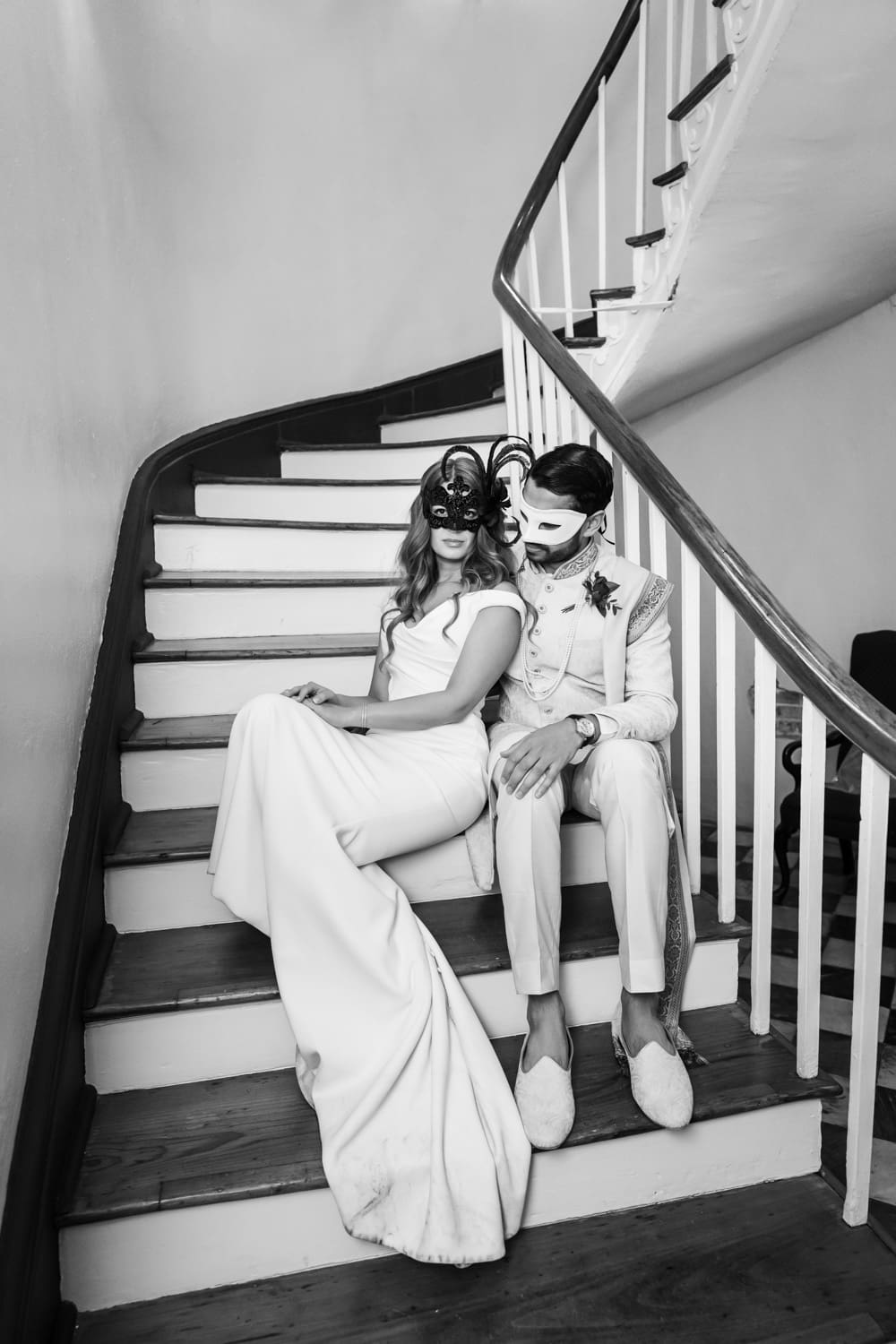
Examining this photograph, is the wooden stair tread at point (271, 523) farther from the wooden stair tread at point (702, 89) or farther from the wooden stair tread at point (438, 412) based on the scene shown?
the wooden stair tread at point (702, 89)

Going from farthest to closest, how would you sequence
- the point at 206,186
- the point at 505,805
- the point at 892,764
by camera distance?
the point at 206,186
the point at 505,805
the point at 892,764

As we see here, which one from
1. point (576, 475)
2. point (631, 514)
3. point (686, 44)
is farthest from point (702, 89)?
point (576, 475)

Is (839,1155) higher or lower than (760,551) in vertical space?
lower

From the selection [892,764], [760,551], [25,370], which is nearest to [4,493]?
[25,370]

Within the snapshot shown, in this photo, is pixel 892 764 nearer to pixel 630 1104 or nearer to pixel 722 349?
pixel 630 1104

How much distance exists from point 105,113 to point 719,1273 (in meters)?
2.79

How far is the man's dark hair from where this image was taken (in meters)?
1.83

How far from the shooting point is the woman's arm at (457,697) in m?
1.84

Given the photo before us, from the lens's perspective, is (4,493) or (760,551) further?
(760,551)

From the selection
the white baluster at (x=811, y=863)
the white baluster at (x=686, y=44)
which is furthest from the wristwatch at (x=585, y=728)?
the white baluster at (x=686, y=44)

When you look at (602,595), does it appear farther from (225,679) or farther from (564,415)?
(225,679)

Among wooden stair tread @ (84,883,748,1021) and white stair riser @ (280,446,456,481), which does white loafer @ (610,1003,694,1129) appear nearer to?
wooden stair tread @ (84,883,748,1021)

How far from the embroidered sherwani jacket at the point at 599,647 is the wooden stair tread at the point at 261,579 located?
0.65m

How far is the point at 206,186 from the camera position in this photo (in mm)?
3160
